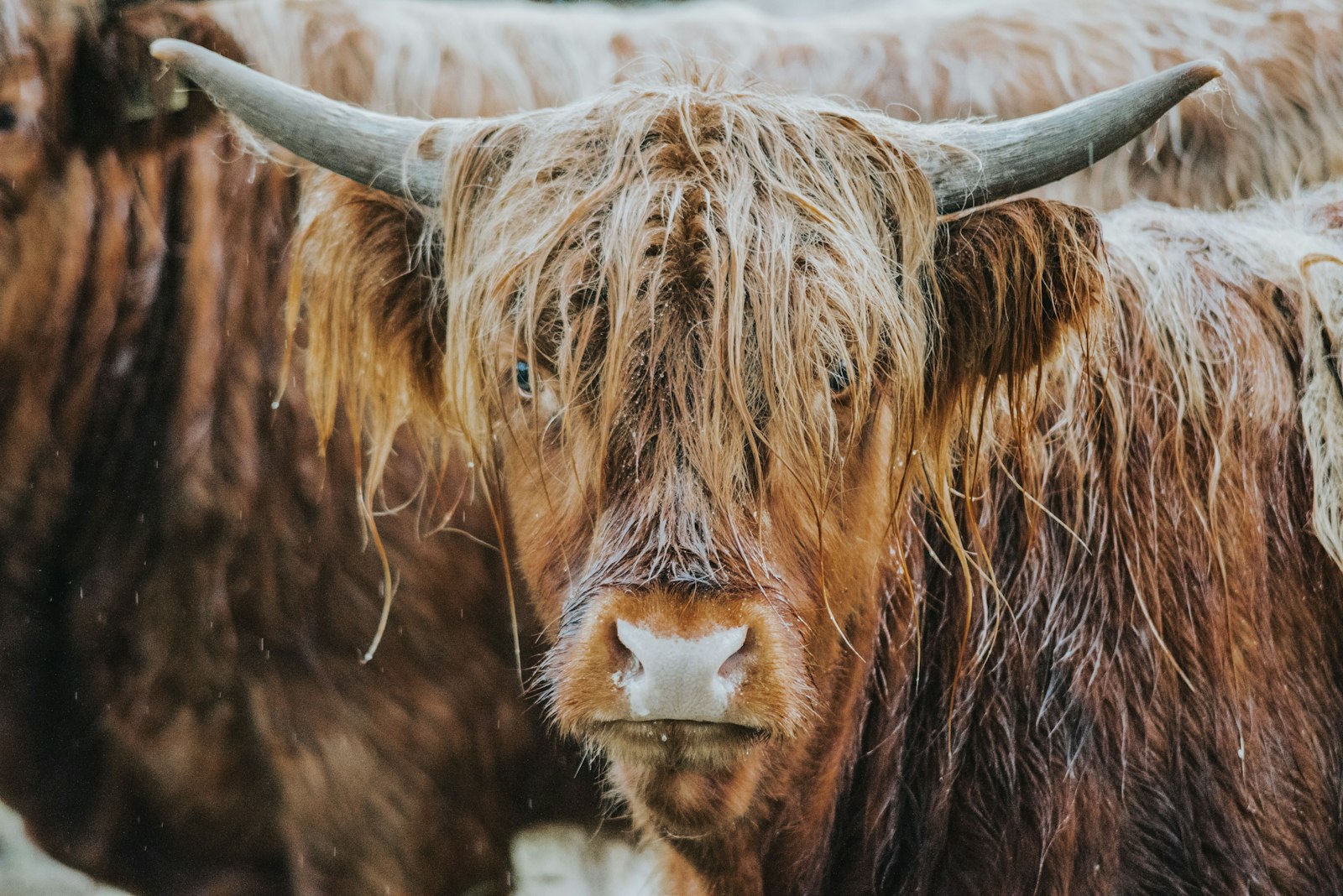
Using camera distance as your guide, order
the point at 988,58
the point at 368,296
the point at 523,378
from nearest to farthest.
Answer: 1. the point at 523,378
2. the point at 368,296
3. the point at 988,58

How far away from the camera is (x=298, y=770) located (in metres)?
2.12

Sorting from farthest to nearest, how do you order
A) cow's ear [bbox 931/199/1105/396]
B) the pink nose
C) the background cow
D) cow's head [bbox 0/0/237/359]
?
the background cow, cow's head [bbox 0/0/237/359], cow's ear [bbox 931/199/1105/396], the pink nose

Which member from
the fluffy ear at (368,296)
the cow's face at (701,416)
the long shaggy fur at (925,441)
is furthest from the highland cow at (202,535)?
the cow's face at (701,416)

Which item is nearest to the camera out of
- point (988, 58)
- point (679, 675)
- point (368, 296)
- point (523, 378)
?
point (679, 675)

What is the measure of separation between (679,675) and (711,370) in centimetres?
33

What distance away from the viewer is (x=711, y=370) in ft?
3.84

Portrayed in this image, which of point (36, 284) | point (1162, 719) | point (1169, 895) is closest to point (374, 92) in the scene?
point (36, 284)

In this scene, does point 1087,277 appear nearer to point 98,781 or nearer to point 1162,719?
point 1162,719

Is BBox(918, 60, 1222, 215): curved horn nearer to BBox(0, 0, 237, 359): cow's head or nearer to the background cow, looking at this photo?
the background cow

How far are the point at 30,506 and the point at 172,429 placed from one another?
0.33m

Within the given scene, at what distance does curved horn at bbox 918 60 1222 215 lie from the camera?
1180 mm

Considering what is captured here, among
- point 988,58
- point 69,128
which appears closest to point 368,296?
point 69,128

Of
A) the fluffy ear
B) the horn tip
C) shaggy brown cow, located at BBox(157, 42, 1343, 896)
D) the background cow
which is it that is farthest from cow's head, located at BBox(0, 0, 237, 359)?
the horn tip

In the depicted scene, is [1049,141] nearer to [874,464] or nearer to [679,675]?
[874,464]
